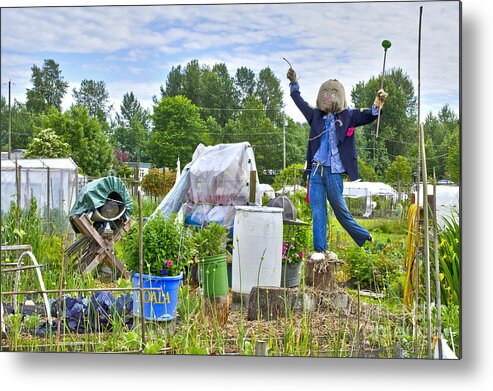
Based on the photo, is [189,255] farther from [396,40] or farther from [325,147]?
[396,40]

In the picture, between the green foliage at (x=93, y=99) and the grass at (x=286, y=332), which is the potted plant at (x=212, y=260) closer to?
the grass at (x=286, y=332)

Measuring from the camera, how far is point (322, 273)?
5.33 metres

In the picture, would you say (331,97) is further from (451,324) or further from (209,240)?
(451,324)

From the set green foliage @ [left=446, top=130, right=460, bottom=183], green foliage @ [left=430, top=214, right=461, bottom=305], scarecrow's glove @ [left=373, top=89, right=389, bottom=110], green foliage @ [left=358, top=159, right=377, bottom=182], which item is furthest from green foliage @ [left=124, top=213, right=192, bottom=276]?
green foliage @ [left=446, top=130, right=460, bottom=183]

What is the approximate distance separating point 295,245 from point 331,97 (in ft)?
3.68

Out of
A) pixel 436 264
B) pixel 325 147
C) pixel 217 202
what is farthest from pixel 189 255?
pixel 436 264

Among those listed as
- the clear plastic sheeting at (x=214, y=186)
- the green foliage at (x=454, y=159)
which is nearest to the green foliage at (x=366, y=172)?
the green foliage at (x=454, y=159)

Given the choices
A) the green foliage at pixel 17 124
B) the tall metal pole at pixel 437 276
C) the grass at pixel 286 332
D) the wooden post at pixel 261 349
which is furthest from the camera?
the green foliage at pixel 17 124

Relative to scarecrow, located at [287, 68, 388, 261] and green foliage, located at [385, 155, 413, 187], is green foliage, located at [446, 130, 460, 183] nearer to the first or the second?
green foliage, located at [385, 155, 413, 187]

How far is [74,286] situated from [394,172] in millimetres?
2665

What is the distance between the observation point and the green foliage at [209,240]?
538 centimetres

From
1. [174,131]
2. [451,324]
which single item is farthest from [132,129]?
[451,324]

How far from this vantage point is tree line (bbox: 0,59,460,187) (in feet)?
16.8

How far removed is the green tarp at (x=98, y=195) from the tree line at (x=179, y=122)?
249 millimetres
